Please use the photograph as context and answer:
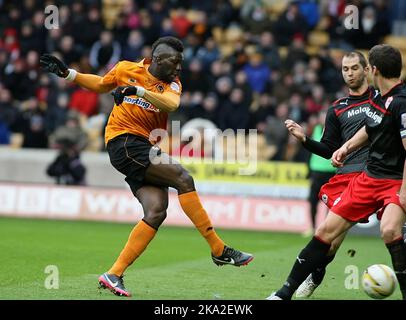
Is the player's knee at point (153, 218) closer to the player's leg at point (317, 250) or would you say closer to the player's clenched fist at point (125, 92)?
the player's clenched fist at point (125, 92)

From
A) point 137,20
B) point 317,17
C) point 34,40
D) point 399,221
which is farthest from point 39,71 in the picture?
point 399,221

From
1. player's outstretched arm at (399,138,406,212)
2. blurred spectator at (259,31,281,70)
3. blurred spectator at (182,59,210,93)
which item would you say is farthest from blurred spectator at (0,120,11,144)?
player's outstretched arm at (399,138,406,212)

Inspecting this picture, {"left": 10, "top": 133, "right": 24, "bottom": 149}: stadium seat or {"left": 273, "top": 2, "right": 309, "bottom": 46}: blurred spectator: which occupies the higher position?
{"left": 273, "top": 2, "right": 309, "bottom": 46}: blurred spectator

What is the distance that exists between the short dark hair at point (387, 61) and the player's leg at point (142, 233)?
8.08 ft

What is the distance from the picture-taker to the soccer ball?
8.01 m

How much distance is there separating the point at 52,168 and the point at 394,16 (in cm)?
1007

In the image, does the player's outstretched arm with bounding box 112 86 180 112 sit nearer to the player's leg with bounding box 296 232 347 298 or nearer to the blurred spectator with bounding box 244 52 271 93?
the player's leg with bounding box 296 232 347 298

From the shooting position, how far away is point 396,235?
782 centimetres

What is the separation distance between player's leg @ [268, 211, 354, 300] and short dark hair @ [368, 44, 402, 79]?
132 centimetres

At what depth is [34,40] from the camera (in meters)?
23.1

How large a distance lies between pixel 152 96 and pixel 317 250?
2.10 m

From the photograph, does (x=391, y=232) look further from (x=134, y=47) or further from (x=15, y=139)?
(x=134, y=47)

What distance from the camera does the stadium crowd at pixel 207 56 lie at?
20750 mm

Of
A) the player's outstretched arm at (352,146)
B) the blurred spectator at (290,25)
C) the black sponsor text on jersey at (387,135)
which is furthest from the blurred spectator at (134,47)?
the black sponsor text on jersey at (387,135)
